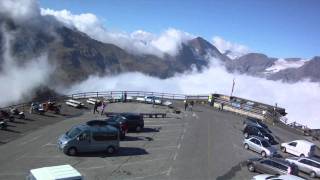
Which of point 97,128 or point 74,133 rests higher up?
point 97,128

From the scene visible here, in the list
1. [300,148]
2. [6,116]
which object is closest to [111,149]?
[6,116]

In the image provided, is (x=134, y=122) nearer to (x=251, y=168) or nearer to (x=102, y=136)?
(x=102, y=136)

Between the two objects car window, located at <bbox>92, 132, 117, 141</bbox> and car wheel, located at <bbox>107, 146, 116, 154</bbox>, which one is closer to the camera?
car window, located at <bbox>92, 132, 117, 141</bbox>

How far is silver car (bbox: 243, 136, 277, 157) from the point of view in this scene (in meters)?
43.6

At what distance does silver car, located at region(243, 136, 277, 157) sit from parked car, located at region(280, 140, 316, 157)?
4.85 meters

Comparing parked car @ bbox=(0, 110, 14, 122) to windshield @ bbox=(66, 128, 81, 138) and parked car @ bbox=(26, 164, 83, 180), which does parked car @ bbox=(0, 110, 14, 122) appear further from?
parked car @ bbox=(26, 164, 83, 180)

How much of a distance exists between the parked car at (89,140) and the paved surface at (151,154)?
0.63 metres

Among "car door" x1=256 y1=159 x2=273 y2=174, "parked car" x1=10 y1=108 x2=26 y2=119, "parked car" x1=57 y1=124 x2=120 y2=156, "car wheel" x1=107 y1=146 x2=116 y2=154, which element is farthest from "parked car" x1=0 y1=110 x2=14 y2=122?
"car door" x1=256 y1=159 x2=273 y2=174

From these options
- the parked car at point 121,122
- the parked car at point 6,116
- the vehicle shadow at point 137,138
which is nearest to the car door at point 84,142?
the vehicle shadow at point 137,138

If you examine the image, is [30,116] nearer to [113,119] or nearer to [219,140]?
[113,119]

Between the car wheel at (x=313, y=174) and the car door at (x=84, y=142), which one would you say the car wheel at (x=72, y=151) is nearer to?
the car door at (x=84, y=142)

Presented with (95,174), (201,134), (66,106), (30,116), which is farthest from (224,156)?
(66,106)

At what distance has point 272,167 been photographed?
1366 inches

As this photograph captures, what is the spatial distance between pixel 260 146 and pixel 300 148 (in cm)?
624
